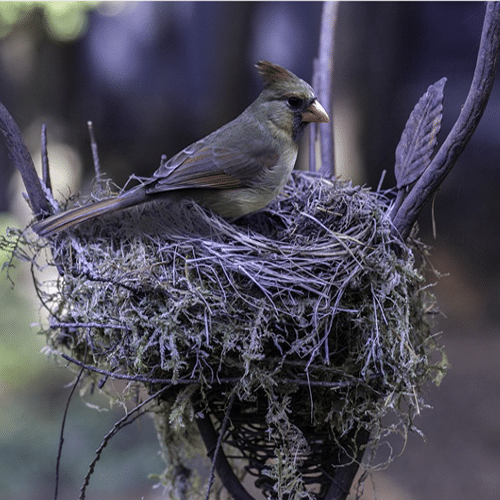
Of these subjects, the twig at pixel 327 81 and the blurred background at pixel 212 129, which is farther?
the blurred background at pixel 212 129

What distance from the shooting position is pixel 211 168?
2.10 m

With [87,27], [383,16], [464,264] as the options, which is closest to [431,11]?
[383,16]

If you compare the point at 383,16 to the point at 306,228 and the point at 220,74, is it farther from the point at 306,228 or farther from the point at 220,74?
the point at 306,228

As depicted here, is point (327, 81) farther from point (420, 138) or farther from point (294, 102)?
point (420, 138)

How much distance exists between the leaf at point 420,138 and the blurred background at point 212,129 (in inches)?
88.8

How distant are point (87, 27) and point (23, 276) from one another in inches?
84.1

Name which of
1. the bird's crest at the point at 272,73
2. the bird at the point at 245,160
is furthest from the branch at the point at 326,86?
the bird's crest at the point at 272,73

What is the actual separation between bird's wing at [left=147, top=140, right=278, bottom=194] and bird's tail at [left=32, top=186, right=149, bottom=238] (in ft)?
0.17

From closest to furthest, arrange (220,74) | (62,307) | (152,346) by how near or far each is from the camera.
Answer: (152,346)
(62,307)
(220,74)

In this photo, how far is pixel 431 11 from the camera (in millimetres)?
5176

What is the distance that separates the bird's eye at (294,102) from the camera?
220 cm

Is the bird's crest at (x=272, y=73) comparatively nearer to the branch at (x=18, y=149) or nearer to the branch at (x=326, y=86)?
the branch at (x=326, y=86)

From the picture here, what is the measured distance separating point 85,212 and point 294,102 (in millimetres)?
793

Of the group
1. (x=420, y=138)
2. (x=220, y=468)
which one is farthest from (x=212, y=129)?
(x=220, y=468)
